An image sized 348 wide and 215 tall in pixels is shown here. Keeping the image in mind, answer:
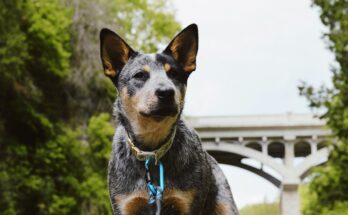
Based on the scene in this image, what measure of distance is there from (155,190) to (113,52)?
86 centimetres

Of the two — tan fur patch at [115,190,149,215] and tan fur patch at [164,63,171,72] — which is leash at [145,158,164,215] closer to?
tan fur patch at [115,190,149,215]

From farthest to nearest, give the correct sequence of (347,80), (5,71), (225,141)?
(225,141) → (5,71) → (347,80)

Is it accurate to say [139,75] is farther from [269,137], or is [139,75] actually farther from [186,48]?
[269,137]

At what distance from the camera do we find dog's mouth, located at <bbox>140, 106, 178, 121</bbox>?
12.1ft

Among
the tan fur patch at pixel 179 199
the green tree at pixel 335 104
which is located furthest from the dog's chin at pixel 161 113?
the green tree at pixel 335 104

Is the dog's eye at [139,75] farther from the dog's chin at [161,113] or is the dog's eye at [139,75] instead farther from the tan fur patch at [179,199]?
the tan fur patch at [179,199]

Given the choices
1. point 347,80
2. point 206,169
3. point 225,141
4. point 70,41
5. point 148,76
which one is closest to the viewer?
point 148,76

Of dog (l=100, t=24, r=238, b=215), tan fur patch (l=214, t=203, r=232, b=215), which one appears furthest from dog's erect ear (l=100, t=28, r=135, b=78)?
tan fur patch (l=214, t=203, r=232, b=215)

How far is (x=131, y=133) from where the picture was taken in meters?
4.05

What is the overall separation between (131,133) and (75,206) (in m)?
19.7

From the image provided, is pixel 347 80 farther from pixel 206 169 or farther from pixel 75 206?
pixel 206 169

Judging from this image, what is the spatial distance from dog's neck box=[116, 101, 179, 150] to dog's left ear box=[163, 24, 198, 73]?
1.13 feet

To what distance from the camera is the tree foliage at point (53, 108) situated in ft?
70.5

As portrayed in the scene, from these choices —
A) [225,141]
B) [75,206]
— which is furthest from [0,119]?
[225,141]
